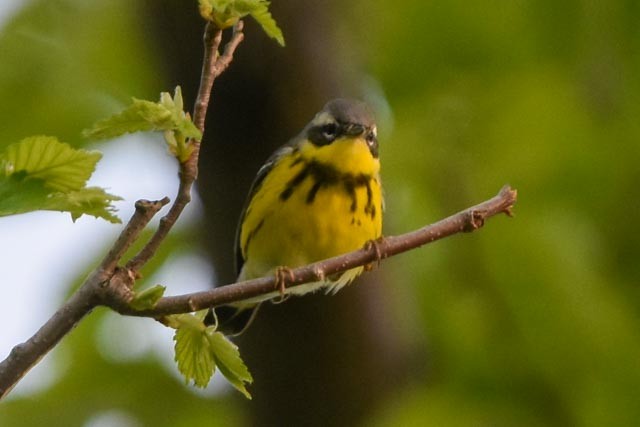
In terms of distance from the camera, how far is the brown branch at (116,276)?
6.57 feet

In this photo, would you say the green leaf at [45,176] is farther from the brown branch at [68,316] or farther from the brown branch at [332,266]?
the brown branch at [332,266]

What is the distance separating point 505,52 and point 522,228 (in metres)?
0.94

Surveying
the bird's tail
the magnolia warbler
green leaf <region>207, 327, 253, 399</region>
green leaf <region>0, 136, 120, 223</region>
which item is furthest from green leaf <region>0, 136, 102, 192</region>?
the bird's tail

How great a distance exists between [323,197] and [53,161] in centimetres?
255

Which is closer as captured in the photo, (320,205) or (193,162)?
(193,162)

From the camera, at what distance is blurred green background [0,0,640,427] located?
15.9 ft

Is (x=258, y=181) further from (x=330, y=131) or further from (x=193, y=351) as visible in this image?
(x=193, y=351)

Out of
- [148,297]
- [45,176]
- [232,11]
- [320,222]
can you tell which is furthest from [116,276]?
[320,222]

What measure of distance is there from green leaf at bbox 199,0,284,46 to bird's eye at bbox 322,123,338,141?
245 cm

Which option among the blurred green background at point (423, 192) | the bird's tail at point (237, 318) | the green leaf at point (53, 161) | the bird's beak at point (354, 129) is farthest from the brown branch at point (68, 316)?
the bird's tail at point (237, 318)

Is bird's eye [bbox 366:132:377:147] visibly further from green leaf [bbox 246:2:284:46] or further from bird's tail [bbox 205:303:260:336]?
green leaf [bbox 246:2:284:46]

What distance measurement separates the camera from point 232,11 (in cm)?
232

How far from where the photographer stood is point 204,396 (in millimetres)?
5898

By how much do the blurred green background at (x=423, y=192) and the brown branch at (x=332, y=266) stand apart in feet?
6.72
